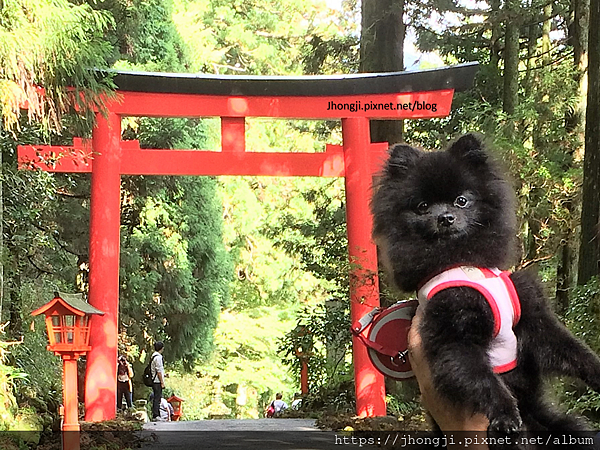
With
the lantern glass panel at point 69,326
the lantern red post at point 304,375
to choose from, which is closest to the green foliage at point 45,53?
the lantern glass panel at point 69,326

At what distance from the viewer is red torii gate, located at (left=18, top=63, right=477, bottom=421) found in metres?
9.09

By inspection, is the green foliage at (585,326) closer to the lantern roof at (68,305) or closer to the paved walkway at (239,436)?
the paved walkway at (239,436)

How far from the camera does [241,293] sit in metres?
21.9

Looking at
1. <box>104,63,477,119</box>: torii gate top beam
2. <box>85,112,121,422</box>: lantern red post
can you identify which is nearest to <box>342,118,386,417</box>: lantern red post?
<box>104,63,477,119</box>: torii gate top beam

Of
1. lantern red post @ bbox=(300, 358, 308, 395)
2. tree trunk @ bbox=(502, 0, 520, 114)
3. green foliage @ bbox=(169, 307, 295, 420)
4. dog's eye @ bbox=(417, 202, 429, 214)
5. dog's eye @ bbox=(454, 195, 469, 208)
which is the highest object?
tree trunk @ bbox=(502, 0, 520, 114)

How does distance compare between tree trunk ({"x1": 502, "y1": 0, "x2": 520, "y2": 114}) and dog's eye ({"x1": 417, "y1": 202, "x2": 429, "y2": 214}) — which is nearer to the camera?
dog's eye ({"x1": 417, "y1": 202, "x2": 429, "y2": 214})

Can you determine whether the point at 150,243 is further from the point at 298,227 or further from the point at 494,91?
the point at 494,91

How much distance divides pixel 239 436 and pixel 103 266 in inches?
103

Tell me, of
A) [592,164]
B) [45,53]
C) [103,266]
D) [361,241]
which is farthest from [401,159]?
[103,266]

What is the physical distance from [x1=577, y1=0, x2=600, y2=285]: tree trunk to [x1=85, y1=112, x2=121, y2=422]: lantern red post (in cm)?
570

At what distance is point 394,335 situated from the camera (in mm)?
1870

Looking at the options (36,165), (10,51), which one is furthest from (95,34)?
(36,165)

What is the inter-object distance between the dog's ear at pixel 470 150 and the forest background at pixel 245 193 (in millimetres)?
321

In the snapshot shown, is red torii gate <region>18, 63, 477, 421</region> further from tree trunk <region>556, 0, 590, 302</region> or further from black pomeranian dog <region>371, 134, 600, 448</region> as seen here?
black pomeranian dog <region>371, 134, 600, 448</region>
